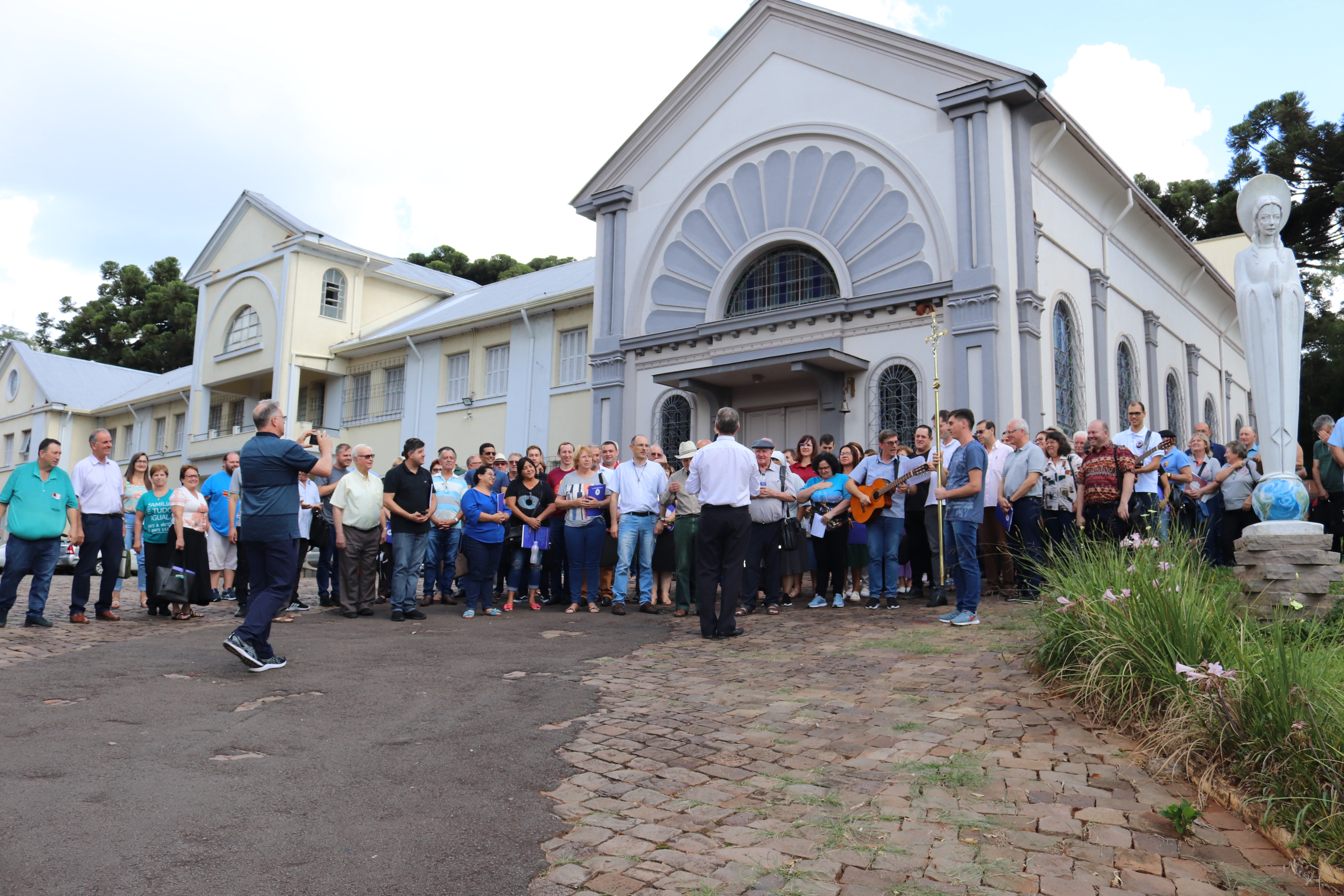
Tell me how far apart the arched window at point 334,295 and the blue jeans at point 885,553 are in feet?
72.1

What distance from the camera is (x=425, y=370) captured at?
25.1 meters

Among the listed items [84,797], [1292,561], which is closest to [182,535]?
[84,797]

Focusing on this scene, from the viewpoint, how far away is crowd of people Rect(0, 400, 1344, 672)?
862 cm

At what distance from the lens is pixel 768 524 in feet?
32.1

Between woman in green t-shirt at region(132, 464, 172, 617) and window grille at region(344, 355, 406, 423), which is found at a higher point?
window grille at region(344, 355, 406, 423)

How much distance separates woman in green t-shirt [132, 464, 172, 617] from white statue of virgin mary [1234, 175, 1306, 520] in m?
10.0

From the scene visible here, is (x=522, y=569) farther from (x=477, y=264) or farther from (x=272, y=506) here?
(x=477, y=264)

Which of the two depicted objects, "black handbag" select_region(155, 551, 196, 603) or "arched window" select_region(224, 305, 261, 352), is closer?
"black handbag" select_region(155, 551, 196, 603)

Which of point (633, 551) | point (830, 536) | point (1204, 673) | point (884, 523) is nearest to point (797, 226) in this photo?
point (830, 536)

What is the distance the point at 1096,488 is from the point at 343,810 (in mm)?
7594

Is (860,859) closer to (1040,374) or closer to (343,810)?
(343,810)

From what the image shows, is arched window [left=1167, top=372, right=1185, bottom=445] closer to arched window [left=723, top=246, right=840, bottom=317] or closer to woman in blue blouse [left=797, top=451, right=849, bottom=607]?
arched window [left=723, top=246, right=840, bottom=317]

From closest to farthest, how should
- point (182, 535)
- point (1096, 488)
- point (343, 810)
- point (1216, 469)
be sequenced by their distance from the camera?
point (343, 810)
point (1096, 488)
point (182, 535)
point (1216, 469)

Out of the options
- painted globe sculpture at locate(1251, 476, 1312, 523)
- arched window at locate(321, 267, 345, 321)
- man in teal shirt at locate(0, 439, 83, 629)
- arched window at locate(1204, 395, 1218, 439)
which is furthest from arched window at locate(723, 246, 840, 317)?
arched window at locate(321, 267, 345, 321)
